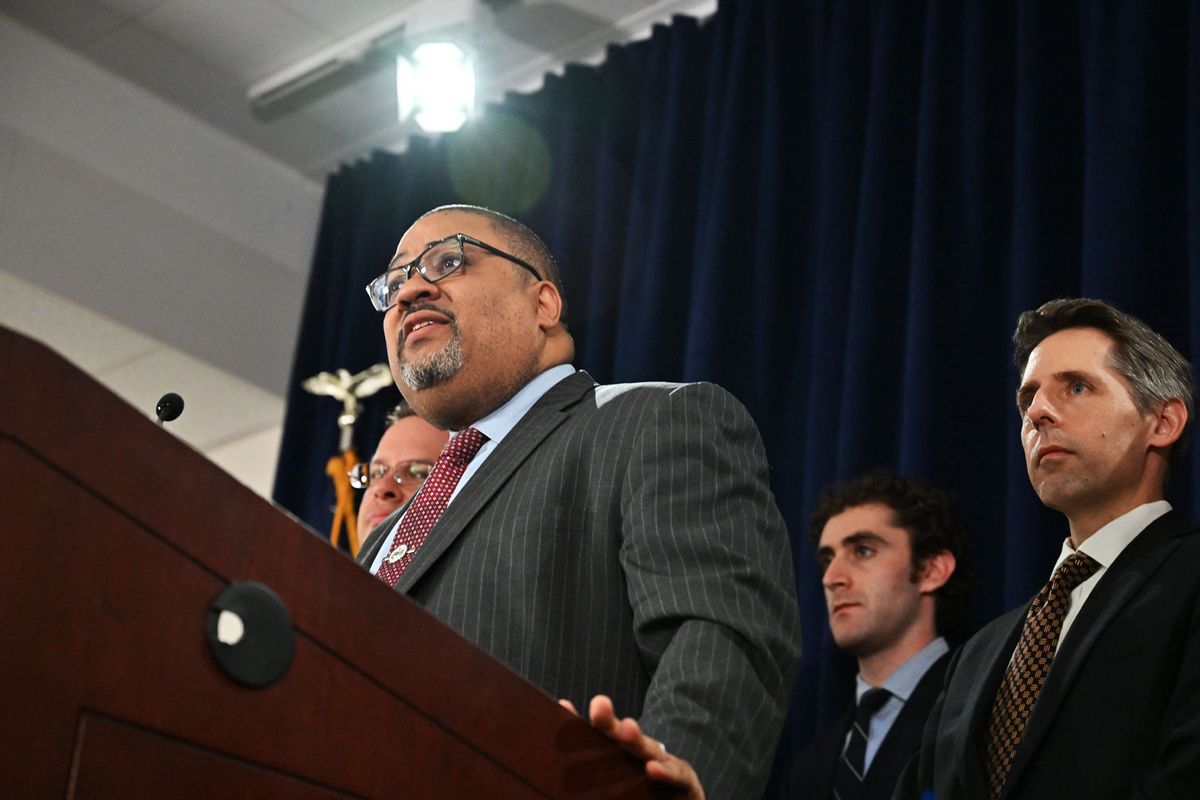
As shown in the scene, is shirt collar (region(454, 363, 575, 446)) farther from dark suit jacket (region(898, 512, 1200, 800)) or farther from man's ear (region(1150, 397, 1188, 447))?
man's ear (region(1150, 397, 1188, 447))

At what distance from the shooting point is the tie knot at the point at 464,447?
1.86 metres

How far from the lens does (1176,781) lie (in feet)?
5.75

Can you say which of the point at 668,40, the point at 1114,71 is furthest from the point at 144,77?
the point at 1114,71

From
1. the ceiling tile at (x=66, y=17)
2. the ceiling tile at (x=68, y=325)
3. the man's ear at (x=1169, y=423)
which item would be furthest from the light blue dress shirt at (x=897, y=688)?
the ceiling tile at (x=66, y=17)

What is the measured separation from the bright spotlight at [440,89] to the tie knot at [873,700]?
2.13 meters

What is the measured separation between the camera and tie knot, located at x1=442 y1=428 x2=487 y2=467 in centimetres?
186

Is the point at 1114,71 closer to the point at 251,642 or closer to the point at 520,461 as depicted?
the point at 520,461

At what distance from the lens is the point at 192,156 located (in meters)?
5.18

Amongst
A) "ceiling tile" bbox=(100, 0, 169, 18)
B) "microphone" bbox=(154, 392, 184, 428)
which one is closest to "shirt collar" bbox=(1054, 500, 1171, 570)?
"microphone" bbox=(154, 392, 184, 428)

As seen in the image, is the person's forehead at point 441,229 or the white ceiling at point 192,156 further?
the white ceiling at point 192,156

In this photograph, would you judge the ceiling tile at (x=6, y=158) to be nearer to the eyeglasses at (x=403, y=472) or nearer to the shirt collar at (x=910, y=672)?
the eyeglasses at (x=403, y=472)

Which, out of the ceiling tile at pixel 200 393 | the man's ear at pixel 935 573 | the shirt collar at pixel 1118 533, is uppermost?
the ceiling tile at pixel 200 393

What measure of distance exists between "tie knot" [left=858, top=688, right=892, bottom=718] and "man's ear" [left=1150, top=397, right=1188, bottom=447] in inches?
36.0

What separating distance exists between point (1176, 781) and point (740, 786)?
0.80 meters
